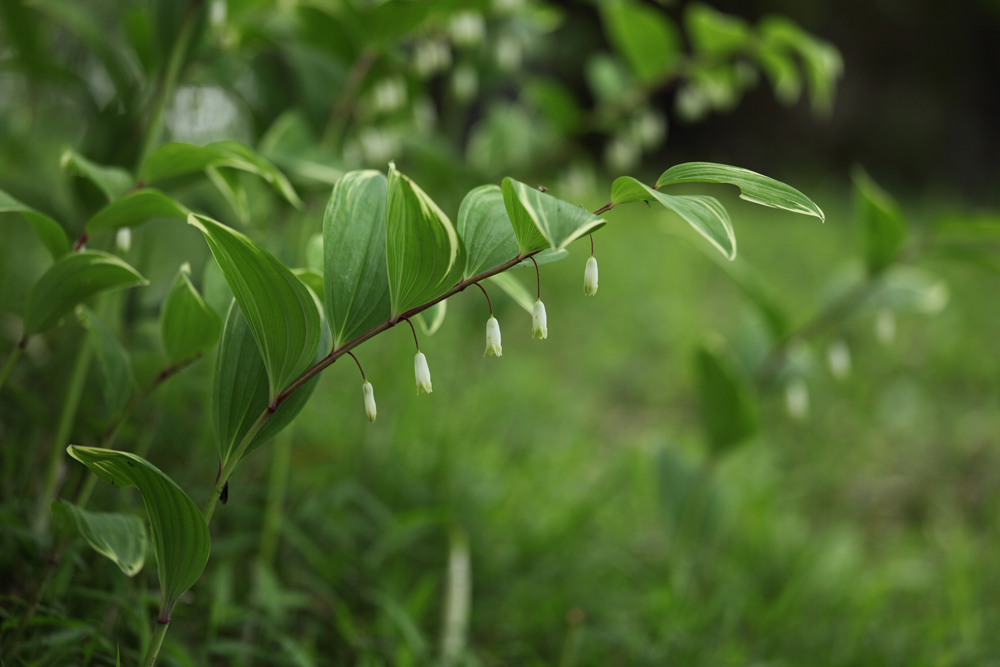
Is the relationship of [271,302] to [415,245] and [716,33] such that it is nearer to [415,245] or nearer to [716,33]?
[415,245]

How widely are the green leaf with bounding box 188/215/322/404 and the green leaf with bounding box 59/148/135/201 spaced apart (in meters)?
0.23

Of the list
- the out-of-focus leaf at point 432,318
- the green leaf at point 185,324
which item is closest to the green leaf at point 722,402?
the out-of-focus leaf at point 432,318

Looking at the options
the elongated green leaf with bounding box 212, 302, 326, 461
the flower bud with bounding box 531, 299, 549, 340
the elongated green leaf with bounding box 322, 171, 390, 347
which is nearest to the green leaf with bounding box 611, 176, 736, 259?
the flower bud with bounding box 531, 299, 549, 340

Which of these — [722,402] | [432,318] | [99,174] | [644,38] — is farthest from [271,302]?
[644,38]

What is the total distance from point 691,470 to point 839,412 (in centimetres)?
127

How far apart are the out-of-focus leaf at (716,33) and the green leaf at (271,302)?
3.50 feet

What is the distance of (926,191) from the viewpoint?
5457 mm

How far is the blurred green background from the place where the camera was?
3.47 feet

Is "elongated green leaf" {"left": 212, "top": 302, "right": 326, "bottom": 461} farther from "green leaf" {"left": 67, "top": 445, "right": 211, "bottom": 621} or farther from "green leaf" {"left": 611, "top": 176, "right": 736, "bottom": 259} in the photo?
"green leaf" {"left": 611, "top": 176, "right": 736, "bottom": 259}

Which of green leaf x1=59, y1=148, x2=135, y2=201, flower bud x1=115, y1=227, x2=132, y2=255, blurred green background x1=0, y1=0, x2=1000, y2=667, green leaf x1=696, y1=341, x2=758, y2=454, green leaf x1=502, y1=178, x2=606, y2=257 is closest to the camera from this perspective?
green leaf x1=502, y1=178, x2=606, y2=257

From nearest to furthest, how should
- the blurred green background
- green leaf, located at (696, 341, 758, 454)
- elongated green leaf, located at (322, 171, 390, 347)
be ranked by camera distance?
elongated green leaf, located at (322, 171, 390, 347)
the blurred green background
green leaf, located at (696, 341, 758, 454)

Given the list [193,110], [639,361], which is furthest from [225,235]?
[639,361]

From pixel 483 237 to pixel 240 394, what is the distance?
0.32m

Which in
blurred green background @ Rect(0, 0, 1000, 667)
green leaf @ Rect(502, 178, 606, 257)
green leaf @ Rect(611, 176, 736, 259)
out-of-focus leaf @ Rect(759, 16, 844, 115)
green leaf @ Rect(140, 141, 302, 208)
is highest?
green leaf @ Rect(140, 141, 302, 208)
